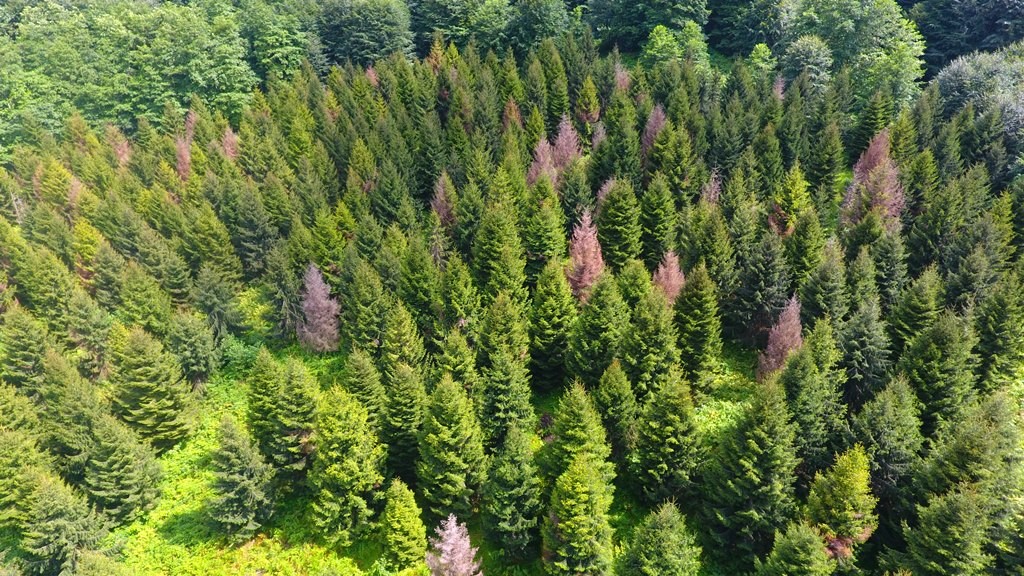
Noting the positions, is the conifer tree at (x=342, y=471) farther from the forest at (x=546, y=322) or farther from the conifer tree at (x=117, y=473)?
the conifer tree at (x=117, y=473)

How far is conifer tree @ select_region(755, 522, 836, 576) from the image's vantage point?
25562mm

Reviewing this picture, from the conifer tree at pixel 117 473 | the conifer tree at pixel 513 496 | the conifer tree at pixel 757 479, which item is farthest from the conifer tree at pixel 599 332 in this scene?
the conifer tree at pixel 117 473

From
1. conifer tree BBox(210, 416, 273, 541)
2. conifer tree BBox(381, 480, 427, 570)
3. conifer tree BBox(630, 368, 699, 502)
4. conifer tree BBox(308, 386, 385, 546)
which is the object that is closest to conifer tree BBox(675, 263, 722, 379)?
conifer tree BBox(630, 368, 699, 502)

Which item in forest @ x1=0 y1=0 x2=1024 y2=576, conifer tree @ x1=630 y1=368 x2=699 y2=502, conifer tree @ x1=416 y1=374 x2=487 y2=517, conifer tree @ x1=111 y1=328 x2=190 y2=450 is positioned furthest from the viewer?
conifer tree @ x1=111 y1=328 x2=190 y2=450

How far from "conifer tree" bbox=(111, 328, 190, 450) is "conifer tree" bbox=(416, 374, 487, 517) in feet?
67.8

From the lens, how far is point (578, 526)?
28.6 metres

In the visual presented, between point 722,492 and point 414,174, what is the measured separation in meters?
45.1

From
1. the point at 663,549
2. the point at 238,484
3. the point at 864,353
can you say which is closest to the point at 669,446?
the point at 663,549

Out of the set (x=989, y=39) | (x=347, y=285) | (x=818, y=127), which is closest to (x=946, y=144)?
(x=818, y=127)

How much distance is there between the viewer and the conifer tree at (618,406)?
113 ft

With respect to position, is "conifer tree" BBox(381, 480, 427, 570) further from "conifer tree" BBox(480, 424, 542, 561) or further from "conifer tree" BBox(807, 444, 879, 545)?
"conifer tree" BBox(807, 444, 879, 545)

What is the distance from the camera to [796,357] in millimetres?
32469

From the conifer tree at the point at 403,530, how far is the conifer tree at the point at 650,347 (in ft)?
50.1

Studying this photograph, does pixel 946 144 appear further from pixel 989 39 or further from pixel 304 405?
pixel 304 405
